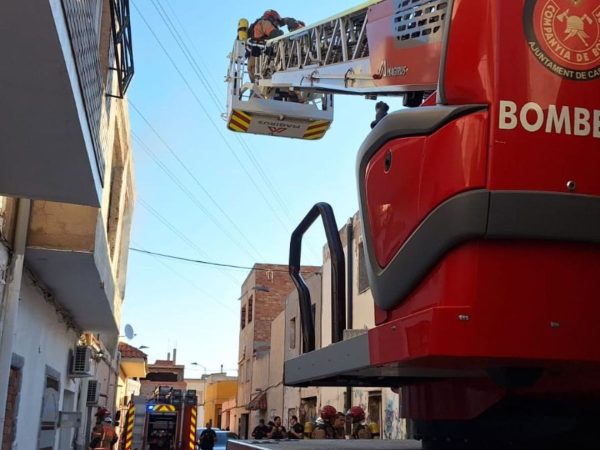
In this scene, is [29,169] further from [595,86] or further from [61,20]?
[595,86]

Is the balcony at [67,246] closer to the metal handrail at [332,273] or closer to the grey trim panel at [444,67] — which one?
the metal handrail at [332,273]

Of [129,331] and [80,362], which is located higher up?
[129,331]

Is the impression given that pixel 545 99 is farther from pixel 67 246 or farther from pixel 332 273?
pixel 67 246

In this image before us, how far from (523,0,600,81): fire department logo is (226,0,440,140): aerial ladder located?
1.11m

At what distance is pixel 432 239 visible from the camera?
2.16 metres

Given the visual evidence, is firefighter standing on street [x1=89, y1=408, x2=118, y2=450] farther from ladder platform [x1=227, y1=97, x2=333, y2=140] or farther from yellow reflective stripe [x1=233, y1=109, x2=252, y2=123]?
yellow reflective stripe [x1=233, y1=109, x2=252, y2=123]

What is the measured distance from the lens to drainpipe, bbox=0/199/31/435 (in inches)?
277

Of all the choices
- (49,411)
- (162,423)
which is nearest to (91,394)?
(162,423)

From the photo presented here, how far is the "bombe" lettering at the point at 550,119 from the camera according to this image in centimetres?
207

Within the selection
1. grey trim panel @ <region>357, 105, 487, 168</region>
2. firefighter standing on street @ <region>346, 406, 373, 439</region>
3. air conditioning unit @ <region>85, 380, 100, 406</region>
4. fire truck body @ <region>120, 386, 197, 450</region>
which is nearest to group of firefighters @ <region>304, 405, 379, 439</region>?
firefighter standing on street @ <region>346, 406, 373, 439</region>

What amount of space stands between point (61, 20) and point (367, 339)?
2544mm

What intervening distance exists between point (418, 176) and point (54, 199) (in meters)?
5.17

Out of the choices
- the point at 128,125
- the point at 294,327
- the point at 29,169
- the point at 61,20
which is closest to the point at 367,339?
the point at 61,20

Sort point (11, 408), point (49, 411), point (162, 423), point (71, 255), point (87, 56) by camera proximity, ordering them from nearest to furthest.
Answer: point (87, 56), point (11, 408), point (71, 255), point (49, 411), point (162, 423)
